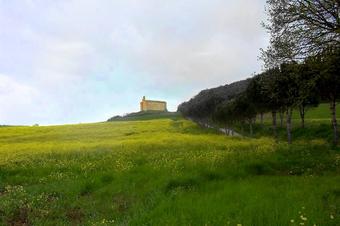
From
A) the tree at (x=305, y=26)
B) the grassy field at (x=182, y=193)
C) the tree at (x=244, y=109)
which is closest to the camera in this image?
the grassy field at (x=182, y=193)

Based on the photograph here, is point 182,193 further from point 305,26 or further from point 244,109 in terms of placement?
point 244,109

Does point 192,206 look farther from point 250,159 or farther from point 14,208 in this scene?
point 250,159

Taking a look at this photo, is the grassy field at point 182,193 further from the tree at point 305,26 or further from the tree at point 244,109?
the tree at point 244,109

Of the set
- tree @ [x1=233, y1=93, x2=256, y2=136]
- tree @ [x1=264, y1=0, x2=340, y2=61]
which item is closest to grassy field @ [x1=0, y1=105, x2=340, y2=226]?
tree @ [x1=264, y1=0, x2=340, y2=61]

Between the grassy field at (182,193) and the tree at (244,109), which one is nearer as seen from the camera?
the grassy field at (182,193)

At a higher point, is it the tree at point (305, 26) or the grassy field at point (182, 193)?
the tree at point (305, 26)

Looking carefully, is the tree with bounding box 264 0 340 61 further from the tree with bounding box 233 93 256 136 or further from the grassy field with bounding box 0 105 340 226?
the tree with bounding box 233 93 256 136

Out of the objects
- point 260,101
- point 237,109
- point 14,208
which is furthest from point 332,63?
point 237,109

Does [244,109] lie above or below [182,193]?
above

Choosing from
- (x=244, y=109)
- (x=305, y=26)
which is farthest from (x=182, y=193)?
(x=244, y=109)

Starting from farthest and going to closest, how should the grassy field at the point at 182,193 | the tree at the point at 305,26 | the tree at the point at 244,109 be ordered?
1. the tree at the point at 244,109
2. the tree at the point at 305,26
3. the grassy field at the point at 182,193

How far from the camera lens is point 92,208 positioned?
46.7 ft

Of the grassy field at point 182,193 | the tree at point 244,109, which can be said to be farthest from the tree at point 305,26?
the tree at point 244,109

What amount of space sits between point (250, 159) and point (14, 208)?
12397mm
